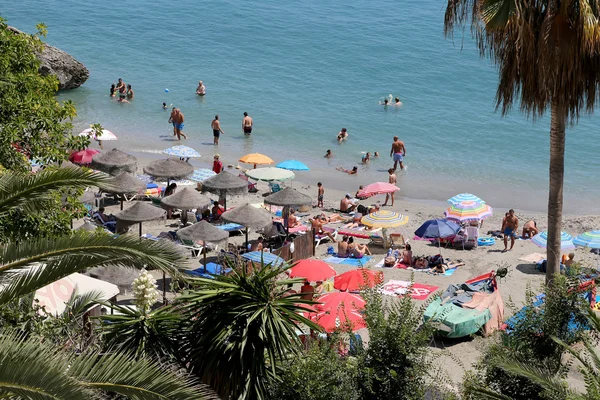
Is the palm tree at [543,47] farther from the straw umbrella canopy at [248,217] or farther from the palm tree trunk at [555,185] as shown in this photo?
the straw umbrella canopy at [248,217]

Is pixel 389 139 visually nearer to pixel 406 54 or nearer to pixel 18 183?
pixel 406 54

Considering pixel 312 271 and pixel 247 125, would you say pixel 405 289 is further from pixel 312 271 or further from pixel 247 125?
pixel 247 125

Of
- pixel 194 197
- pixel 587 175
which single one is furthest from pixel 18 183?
pixel 587 175

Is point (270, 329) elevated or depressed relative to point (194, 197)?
elevated

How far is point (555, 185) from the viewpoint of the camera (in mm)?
→ 14008

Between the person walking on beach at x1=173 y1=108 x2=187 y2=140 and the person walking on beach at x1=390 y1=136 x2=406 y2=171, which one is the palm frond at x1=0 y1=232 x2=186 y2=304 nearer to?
the person walking on beach at x1=390 y1=136 x2=406 y2=171

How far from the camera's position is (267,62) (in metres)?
53.1

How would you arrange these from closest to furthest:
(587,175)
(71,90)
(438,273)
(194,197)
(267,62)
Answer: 1. (438,273)
2. (194,197)
3. (587,175)
4. (71,90)
5. (267,62)

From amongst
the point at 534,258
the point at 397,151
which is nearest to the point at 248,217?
the point at 534,258

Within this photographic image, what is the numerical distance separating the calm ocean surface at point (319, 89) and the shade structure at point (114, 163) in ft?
29.0

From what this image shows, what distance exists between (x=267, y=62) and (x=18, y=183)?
4624 cm

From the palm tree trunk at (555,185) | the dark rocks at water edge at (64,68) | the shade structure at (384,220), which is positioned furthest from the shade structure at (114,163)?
the dark rocks at water edge at (64,68)

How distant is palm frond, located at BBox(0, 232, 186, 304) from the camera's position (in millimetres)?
7062

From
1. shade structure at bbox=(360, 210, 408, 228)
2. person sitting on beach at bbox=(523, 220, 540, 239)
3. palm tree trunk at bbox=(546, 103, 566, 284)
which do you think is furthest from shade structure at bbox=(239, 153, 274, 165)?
palm tree trunk at bbox=(546, 103, 566, 284)
